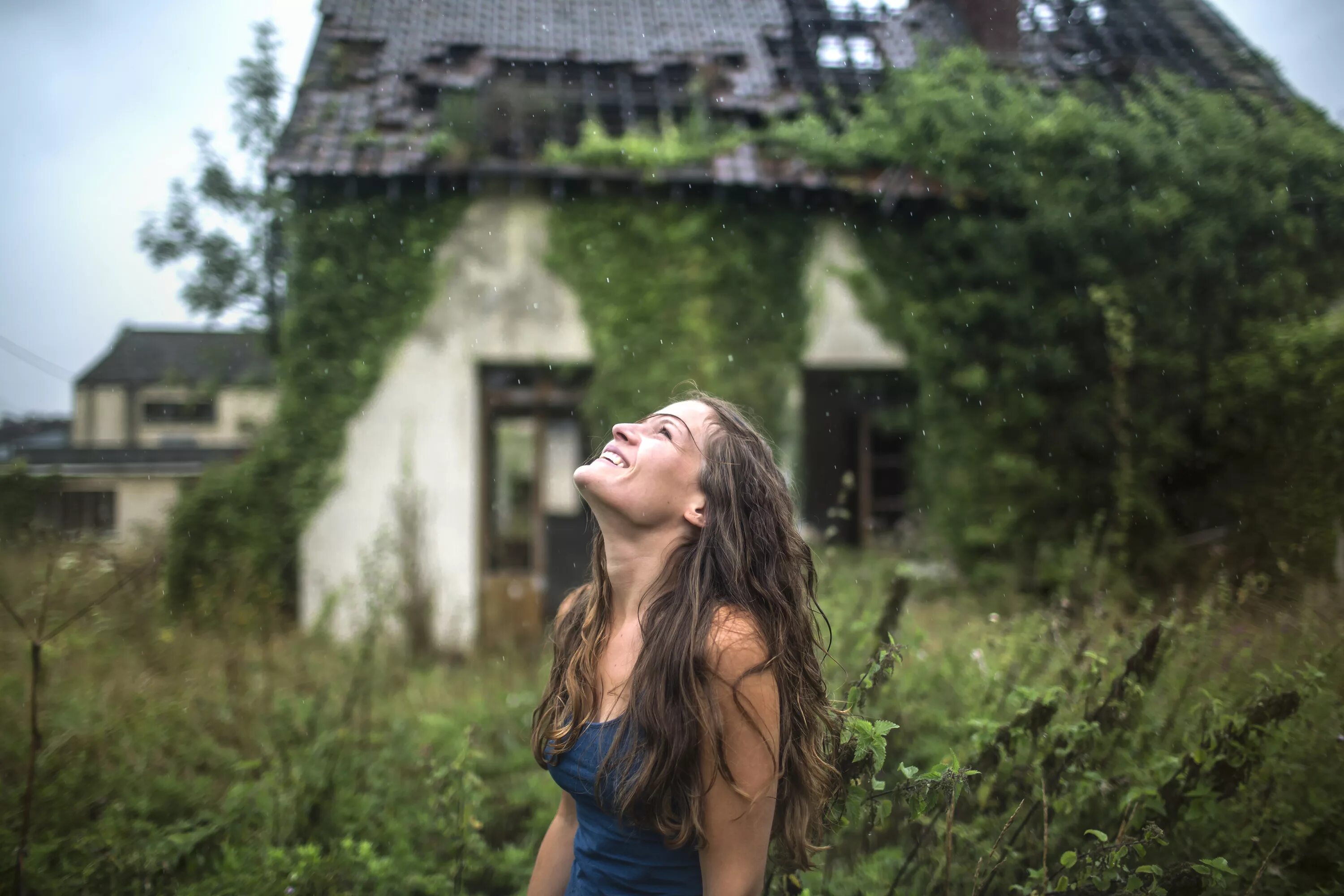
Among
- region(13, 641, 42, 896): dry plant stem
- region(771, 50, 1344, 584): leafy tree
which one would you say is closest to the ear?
region(13, 641, 42, 896): dry plant stem

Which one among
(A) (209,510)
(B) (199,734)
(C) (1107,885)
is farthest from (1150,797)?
(A) (209,510)

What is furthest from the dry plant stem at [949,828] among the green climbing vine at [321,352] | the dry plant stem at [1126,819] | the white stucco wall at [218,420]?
the white stucco wall at [218,420]

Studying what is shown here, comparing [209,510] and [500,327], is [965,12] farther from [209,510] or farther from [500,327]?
[209,510]

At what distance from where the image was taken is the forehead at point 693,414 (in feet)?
6.75

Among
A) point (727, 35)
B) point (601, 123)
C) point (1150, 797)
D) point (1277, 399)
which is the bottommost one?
point (1150, 797)

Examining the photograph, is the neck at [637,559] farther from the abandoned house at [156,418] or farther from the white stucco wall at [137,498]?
the abandoned house at [156,418]

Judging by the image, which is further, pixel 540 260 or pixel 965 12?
pixel 965 12

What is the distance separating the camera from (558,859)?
212 centimetres

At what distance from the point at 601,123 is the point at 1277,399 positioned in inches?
241

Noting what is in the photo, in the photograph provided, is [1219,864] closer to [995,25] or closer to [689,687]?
[689,687]

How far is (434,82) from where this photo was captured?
27.6 feet

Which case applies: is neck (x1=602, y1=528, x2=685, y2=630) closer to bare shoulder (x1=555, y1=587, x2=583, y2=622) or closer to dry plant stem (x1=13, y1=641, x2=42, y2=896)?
bare shoulder (x1=555, y1=587, x2=583, y2=622)

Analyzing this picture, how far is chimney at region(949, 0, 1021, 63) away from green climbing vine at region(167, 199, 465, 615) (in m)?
5.73

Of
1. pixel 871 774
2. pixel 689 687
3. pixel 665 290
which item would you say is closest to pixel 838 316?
pixel 665 290
